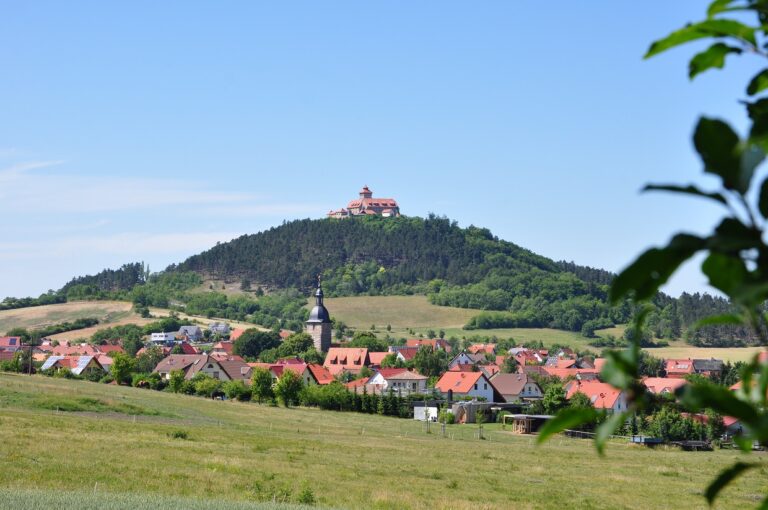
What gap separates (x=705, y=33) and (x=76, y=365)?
354ft

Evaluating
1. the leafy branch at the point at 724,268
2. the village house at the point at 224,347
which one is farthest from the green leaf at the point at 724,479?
the village house at the point at 224,347

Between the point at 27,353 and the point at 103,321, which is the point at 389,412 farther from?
the point at 103,321

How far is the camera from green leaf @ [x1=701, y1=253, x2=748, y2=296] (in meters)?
1.61

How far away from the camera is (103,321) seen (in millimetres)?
187375

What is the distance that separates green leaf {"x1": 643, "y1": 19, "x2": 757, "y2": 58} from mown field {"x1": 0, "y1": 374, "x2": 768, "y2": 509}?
21.4 metres

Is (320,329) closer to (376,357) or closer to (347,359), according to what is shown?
(347,359)

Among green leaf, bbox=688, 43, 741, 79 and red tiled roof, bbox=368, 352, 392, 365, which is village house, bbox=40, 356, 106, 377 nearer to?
red tiled roof, bbox=368, 352, 392, 365

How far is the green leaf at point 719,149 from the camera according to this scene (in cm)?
148

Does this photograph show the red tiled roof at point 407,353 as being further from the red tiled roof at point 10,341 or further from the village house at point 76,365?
the red tiled roof at point 10,341

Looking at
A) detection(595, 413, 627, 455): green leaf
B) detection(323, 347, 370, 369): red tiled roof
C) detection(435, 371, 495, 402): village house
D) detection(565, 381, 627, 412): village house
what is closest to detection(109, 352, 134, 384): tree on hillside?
detection(435, 371, 495, 402): village house

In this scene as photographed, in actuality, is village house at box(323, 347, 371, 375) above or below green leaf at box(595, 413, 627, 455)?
below

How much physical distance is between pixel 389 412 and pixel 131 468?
2016 inches

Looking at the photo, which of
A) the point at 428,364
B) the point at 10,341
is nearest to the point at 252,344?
the point at 428,364

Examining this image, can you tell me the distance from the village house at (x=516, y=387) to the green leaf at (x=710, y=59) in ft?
306
